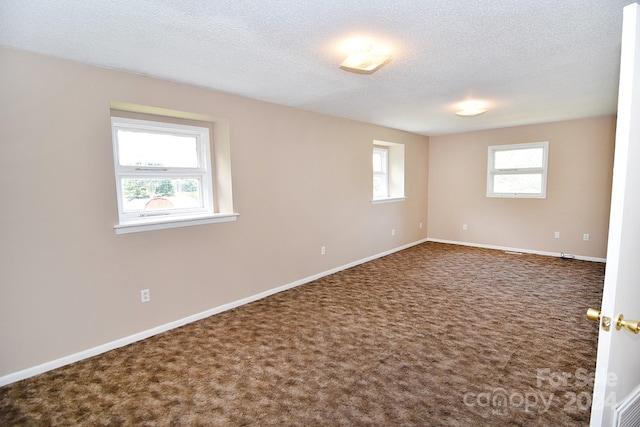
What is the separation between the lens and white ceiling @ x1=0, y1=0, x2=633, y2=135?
1.70 meters

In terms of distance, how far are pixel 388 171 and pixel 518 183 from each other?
233cm

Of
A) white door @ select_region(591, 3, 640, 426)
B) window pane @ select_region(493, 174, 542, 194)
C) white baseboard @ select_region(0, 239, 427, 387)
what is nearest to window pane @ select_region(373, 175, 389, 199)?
window pane @ select_region(493, 174, 542, 194)

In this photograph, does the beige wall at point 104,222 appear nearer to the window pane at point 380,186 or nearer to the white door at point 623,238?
the window pane at point 380,186

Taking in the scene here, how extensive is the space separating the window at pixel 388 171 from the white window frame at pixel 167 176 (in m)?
3.41

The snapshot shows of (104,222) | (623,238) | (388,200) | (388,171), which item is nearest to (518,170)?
(388,171)

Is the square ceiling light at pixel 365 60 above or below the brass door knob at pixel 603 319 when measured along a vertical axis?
above

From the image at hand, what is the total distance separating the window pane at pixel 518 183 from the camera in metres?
5.54

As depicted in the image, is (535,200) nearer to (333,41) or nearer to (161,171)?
(333,41)

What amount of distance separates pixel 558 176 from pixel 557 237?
3.41ft

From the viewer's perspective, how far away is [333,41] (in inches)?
82.0

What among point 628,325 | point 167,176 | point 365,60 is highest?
point 365,60

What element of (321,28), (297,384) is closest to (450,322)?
(297,384)

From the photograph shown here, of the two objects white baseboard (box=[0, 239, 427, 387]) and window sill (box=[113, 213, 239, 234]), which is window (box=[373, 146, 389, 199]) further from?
window sill (box=[113, 213, 239, 234])

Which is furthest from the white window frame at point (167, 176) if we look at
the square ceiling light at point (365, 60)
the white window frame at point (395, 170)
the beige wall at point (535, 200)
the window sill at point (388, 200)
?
the beige wall at point (535, 200)
